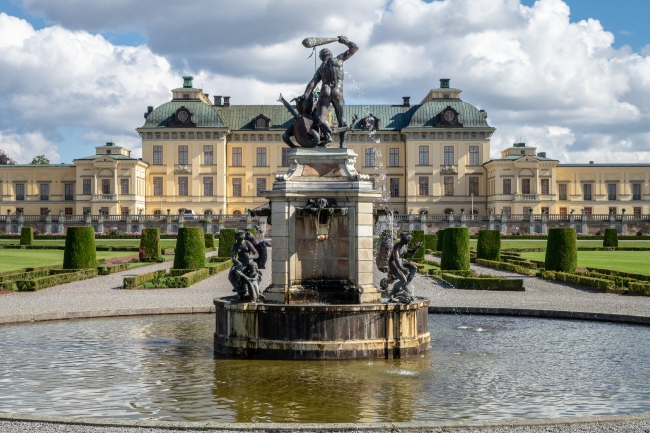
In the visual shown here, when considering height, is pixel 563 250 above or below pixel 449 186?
below

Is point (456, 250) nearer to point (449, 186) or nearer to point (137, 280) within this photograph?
point (137, 280)

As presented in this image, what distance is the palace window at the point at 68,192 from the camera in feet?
240

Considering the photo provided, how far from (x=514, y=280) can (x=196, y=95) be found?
55712 mm

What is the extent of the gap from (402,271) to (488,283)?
10760mm

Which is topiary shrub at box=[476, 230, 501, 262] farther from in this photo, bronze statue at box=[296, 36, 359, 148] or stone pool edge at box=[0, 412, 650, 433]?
stone pool edge at box=[0, 412, 650, 433]

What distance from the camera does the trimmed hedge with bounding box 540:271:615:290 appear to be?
21.2m

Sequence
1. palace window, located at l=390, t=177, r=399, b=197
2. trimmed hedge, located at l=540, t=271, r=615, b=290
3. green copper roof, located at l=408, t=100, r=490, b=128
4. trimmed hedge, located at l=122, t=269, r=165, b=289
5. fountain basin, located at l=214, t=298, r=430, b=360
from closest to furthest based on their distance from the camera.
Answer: fountain basin, located at l=214, t=298, r=430, b=360, trimmed hedge, located at l=540, t=271, r=615, b=290, trimmed hedge, located at l=122, t=269, r=165, b=289, green copper roof, located at l=408, t=100, r=490, b=128, palace window, located at l=390, t=177, r=399, b=197

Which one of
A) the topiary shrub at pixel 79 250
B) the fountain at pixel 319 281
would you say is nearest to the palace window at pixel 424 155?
the topiary shrub at pixel 79 250

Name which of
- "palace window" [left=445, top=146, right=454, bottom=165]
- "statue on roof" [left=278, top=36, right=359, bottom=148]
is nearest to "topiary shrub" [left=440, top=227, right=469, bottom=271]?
"statue on roof" [left=278, top=36, right=359, bottom=148]

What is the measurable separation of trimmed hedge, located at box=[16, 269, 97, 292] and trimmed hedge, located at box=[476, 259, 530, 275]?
1395 centimetres

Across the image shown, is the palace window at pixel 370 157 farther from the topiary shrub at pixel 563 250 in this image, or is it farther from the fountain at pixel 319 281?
the fountain at pixel 319 281

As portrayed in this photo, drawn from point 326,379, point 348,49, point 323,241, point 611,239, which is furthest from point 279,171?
point 326,379

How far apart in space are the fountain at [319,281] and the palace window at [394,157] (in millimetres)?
61294

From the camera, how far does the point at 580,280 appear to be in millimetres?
22703
